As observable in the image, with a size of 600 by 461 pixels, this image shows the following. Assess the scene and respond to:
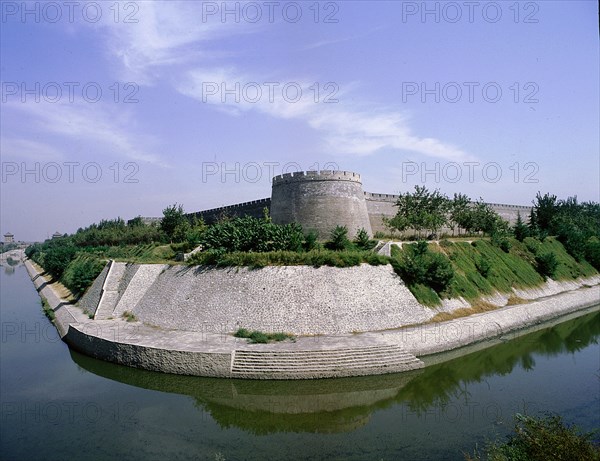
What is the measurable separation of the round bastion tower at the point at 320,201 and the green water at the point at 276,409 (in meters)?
13.1

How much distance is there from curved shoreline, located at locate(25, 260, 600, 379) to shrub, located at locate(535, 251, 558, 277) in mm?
13324

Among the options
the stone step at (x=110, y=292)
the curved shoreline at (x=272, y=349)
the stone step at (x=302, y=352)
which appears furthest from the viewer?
the stone step at (x=110, y=292)

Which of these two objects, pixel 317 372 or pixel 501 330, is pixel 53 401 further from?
pixel 501 330

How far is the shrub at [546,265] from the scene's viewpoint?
3222cm

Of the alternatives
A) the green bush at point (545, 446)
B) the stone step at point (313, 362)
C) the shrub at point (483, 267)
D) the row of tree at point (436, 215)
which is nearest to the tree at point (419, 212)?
the row of tree at point (436, 215)

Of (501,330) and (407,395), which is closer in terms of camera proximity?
(407,395)

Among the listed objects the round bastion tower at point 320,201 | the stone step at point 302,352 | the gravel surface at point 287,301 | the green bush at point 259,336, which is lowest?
the stone step at point 302,352

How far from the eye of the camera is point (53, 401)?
1409 centimetres

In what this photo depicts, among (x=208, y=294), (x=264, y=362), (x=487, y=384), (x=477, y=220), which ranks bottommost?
(x=487, y=384)

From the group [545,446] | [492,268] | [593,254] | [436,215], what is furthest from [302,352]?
[593,254]

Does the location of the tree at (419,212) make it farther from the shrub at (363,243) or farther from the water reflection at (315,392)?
the water reflection at (315,392)

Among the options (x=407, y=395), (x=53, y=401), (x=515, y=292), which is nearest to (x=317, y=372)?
(x=407, y=395)

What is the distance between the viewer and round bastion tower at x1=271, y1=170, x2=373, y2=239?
29438 mm

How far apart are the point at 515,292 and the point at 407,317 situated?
11.4m
